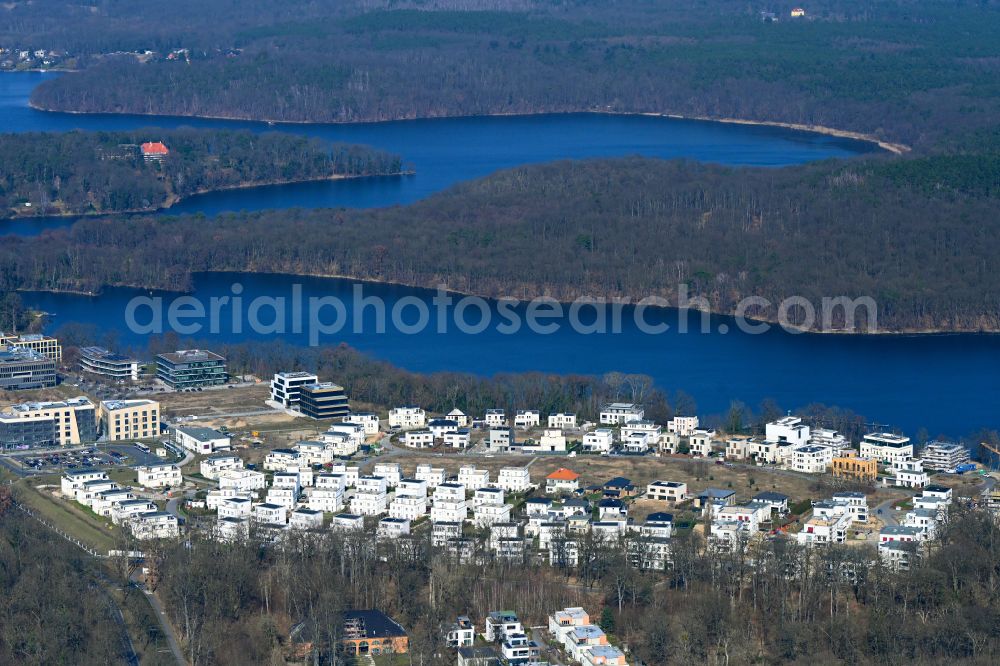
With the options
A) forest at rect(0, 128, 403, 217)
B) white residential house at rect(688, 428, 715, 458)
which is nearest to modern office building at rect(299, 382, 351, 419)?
white residential house at rect(688, 428, 715, 458)

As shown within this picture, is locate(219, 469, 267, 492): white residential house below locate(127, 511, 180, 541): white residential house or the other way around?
the other way around

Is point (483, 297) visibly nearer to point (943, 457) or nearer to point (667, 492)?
point (943, 457)

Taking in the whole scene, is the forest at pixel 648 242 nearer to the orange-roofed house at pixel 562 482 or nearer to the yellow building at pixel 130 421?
the orange-roofed house at pixel 562 482

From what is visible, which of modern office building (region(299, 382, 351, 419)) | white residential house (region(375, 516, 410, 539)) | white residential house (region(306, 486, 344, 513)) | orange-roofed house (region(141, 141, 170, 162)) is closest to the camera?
white residential house (region(375, 516, 410, 539))

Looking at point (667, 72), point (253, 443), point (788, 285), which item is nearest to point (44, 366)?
point (253, 443)

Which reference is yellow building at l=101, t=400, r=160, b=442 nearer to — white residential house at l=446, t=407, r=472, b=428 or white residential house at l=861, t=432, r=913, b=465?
white residential house at l=446, t=407, r=472, b=428
